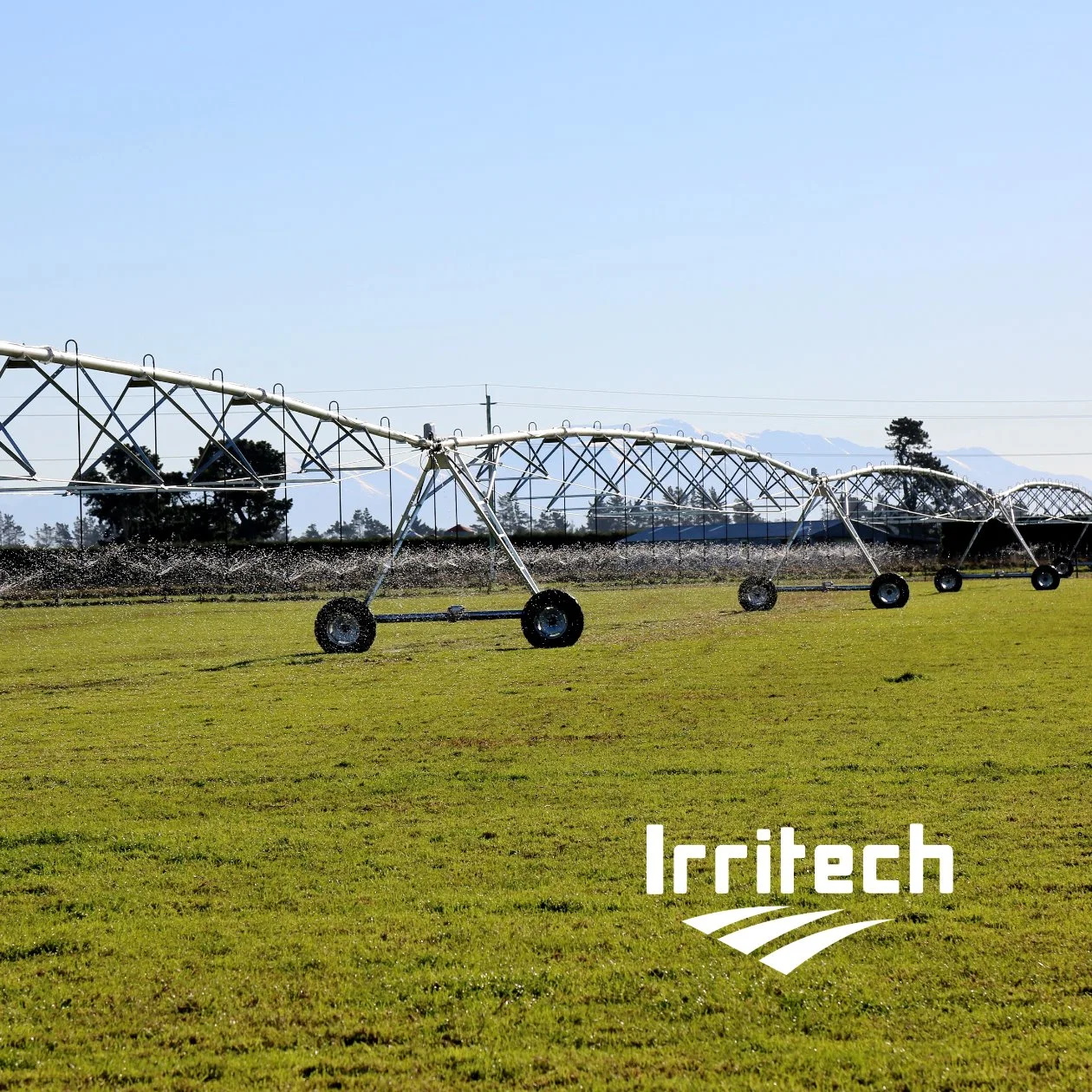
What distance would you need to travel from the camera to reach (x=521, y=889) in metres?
7.47

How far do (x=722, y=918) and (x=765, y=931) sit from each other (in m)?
0.31

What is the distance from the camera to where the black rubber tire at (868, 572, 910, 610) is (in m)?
36.6

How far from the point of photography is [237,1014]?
18.7 feet

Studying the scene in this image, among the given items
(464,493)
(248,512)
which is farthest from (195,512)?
(464,493)

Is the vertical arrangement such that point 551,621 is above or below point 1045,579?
above

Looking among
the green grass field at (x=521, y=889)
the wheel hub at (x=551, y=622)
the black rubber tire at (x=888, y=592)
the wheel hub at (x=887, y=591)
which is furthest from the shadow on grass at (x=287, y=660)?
the wheel hub at (x=887, y=591)

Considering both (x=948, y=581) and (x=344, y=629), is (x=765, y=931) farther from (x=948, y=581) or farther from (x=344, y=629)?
(x=948, y=581)

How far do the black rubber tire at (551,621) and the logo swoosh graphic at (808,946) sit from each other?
17.0 meters

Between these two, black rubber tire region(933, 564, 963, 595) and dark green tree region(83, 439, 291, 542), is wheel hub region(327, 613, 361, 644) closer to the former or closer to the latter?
black rubber tire region(933, 564, 963, 595)

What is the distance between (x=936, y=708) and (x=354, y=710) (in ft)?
20.9

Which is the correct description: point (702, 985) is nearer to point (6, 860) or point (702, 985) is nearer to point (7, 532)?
point (6, 860)

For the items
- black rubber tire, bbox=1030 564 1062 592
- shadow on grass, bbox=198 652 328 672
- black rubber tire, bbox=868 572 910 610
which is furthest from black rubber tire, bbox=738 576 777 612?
black rubber tire, bbox=1030 564 1062 592

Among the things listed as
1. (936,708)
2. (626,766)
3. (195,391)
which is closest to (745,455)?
(195,391)

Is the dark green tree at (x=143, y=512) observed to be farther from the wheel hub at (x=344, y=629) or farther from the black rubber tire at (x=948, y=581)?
the wheel hub at (x=344, y=629)
